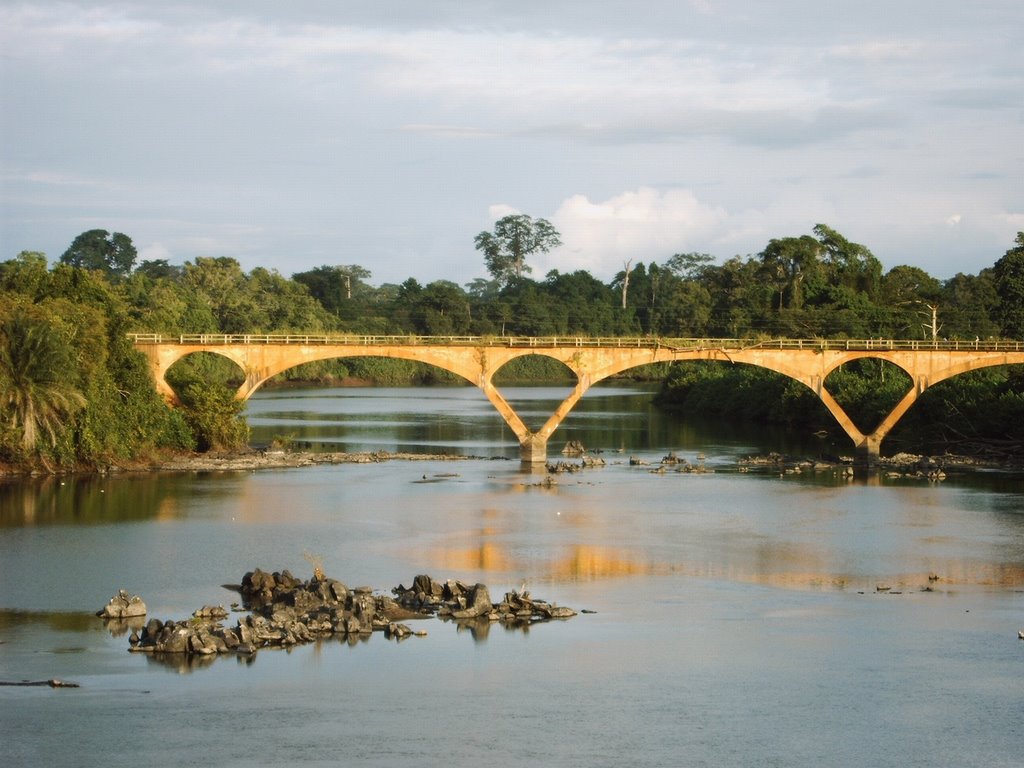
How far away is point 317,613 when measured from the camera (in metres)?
33.3

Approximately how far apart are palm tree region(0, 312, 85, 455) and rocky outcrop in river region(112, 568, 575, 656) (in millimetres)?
23453

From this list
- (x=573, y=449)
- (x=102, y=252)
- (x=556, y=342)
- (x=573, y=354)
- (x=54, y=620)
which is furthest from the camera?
(x=102, y=252)

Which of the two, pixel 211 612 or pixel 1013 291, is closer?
pixel 211 612

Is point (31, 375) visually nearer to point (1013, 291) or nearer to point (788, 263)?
point (1013, 291)

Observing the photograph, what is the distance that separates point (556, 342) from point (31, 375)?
2655 cm

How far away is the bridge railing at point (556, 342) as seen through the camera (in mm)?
70438

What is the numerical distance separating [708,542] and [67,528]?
68.6 ft

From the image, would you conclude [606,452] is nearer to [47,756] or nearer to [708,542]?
[708,542]

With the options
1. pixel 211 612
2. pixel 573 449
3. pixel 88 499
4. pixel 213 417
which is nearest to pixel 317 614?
pixel 211 612

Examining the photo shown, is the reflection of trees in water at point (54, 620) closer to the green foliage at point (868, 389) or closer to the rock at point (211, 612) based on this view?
the rock at point (211, 612)

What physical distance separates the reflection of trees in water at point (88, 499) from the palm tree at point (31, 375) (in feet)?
8.22

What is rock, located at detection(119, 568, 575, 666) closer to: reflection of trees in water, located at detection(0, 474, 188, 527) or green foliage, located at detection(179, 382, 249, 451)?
reflection of trees in water, located at detection(0, 474, 188, 527)

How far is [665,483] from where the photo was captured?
206 feet

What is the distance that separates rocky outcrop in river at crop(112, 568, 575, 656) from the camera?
31031 millimetres
